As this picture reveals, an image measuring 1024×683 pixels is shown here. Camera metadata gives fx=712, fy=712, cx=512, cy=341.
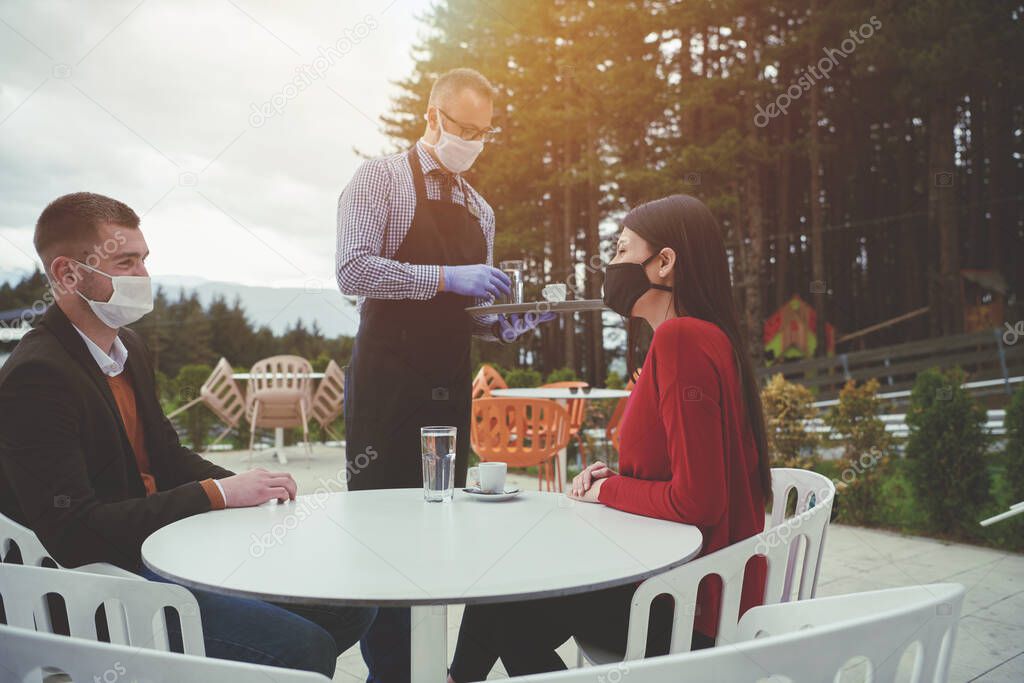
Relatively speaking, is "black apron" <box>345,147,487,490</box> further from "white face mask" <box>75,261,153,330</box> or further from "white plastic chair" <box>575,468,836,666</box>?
"white plastic chair" <box>575,468,836,666</box>

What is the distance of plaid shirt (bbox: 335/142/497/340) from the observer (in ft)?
7.55

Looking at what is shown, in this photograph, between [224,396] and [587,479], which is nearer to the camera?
[587,479]

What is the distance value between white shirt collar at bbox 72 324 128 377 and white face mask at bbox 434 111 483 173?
1.20 meters

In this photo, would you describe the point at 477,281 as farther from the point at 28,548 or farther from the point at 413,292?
the point at 28,548

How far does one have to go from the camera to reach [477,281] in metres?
2.29

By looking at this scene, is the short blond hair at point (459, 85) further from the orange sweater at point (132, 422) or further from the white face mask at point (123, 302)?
the orange sweater at point (132, 422)

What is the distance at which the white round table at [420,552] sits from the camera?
1.06 metres

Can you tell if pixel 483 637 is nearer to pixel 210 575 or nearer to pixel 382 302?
pixel 210 575

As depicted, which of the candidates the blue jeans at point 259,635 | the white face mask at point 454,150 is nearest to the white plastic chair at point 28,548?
the blue jeans at point 259,635

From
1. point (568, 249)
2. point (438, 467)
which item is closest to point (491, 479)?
point (438, 467)

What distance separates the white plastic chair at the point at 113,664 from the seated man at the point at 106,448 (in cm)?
76

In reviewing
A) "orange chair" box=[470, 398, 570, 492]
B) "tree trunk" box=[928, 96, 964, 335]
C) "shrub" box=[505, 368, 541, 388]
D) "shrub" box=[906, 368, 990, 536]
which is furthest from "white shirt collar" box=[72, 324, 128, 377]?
"tree trunk" box=[928, 96, 964, 335]

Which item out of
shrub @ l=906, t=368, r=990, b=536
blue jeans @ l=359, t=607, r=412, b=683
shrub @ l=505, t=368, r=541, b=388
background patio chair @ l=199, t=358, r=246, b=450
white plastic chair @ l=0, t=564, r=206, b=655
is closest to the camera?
white plastic chair @ l=0, t=564, r=206, b=655

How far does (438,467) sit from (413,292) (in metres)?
0.76
